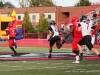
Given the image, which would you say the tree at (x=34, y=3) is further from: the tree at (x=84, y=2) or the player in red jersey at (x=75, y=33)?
the player in red jersey at (x=75, y=33)

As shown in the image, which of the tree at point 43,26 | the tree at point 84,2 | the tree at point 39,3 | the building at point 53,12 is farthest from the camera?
the tree at point 39,3

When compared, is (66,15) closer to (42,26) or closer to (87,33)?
(42,26)

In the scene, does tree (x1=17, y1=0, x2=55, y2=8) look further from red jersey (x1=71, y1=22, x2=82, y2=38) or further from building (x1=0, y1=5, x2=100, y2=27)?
red jersey (x1=71, y1=22, x2=82, y2=38)

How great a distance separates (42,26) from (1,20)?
11.2 metres

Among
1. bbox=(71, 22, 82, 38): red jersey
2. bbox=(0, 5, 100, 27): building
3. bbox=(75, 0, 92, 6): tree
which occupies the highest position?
bbox=(75, 0, 92, 6): tree

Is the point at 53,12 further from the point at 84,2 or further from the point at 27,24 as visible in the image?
the point at 84,2

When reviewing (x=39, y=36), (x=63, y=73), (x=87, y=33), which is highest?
(x=87, y=33)

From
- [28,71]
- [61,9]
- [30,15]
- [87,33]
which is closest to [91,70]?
[28,71]

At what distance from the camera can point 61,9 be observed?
50406 millimetres

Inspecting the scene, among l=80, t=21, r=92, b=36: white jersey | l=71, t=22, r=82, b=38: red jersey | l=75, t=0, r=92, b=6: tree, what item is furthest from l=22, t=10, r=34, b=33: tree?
l=80, t=21, r=92, b=36: white jersey

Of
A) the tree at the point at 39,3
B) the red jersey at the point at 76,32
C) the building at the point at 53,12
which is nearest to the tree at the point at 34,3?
the tree at the point at 39,3

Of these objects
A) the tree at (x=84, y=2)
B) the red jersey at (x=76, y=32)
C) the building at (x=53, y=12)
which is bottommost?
the building at (x=53, y=12)

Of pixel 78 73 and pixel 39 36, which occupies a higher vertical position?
pixel 78 73

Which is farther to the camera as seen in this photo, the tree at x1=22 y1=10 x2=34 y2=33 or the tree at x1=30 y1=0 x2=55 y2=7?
the tree at x1=30 y1=0 x2=55 y2=7
